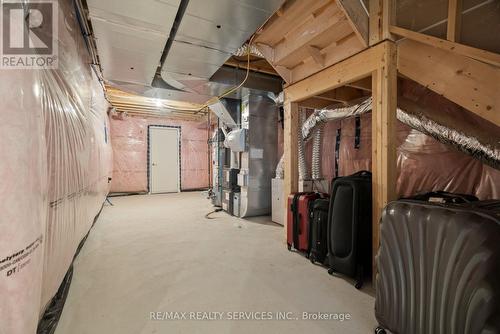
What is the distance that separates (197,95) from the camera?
388 cm

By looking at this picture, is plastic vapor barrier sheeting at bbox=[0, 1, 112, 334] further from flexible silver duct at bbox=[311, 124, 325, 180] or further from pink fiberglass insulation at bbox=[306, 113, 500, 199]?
flexible silver duct at bbox=[311, 124, 325, 180]

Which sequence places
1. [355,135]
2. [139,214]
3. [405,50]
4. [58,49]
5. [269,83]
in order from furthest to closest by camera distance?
[139,214], [269,83], [355,135], [405,50], [58,49]

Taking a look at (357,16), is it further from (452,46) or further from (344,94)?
(344,94)

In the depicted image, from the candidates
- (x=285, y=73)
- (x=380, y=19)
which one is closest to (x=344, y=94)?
(x=285, y=73)

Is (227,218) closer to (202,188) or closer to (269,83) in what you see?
(269,83)

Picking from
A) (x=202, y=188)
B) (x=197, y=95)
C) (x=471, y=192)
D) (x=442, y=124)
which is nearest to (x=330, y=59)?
(x=442, y=124)

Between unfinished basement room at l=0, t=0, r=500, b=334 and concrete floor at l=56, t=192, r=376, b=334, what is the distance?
1cm

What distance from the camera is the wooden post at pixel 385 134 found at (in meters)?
1.70

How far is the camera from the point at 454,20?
1507mm

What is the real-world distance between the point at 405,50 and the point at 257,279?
2107 mm

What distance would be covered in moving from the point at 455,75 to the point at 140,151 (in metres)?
7.06

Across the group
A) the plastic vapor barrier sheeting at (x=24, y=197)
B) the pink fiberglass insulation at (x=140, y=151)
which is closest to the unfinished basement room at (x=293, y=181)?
the plastic vapor barrier sheeting at (x=24, y=197)

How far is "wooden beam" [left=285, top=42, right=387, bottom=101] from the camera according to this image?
1.80 meters

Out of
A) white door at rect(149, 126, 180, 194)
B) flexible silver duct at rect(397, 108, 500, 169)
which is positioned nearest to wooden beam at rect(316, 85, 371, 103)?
flexible silver duct at rect(397, 108, 500, 169)
